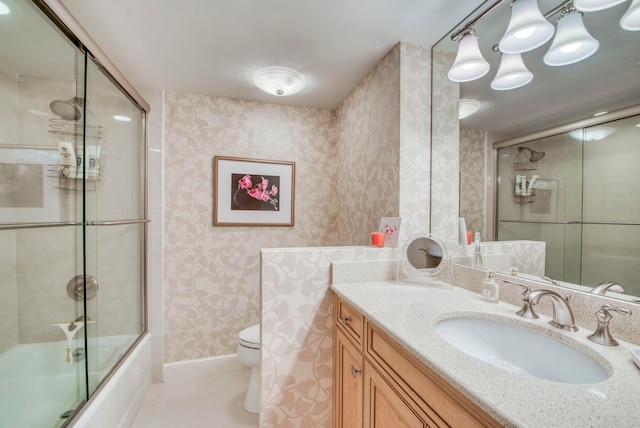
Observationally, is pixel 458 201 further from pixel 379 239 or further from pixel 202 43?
pixel 202 43

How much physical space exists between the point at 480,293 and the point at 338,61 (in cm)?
154

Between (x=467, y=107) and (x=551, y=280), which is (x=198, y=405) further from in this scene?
(x=467, y=107)

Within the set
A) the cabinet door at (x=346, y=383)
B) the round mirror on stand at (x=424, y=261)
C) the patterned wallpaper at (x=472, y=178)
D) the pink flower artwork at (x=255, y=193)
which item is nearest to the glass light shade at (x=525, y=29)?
the patterned wallpaper at (x=472, y=178)

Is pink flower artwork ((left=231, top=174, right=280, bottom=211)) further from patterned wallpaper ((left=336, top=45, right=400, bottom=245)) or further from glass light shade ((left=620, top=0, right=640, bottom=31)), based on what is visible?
glass light shade ((left=620, top=0, right=640, bottom=31))

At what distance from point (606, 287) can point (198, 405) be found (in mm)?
2246

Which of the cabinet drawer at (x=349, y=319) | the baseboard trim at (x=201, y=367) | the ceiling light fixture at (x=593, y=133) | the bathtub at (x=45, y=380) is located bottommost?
the baseboard trim at (x=201, y=367)

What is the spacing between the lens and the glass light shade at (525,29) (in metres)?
1.01

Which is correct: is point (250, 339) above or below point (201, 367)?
above

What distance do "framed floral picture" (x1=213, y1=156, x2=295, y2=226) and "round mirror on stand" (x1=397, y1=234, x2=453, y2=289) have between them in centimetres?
119

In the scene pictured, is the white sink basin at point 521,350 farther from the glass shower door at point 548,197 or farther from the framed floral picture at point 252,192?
the framed floral picture at point 252,192

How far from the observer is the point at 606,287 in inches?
32.4

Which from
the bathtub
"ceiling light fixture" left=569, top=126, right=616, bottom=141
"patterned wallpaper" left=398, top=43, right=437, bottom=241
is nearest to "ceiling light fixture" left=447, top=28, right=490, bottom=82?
"patterned wallpaper" left=398, top=43, right=437, bottom=241

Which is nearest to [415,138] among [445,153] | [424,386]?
[445,153]

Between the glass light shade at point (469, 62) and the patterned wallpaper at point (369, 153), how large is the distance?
0.31 m
